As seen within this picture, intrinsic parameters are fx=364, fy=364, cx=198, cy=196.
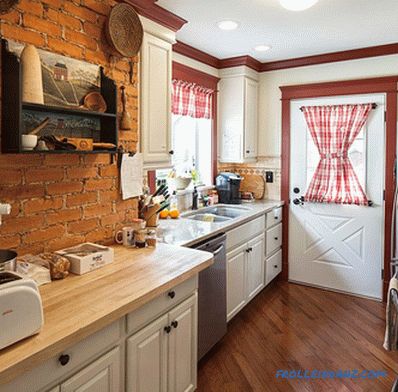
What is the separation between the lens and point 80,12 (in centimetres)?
193

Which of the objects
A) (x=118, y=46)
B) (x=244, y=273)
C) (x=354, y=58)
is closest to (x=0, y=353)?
(x=118, y=46)

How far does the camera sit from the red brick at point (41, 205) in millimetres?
1720

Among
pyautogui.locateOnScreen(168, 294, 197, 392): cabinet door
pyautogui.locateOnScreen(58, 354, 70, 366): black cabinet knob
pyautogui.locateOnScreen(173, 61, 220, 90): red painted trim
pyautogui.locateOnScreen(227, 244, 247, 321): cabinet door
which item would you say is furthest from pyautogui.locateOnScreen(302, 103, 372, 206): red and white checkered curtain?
pyautogui.locateOnScreen(58, 354, 70, 366): black cabinet knob

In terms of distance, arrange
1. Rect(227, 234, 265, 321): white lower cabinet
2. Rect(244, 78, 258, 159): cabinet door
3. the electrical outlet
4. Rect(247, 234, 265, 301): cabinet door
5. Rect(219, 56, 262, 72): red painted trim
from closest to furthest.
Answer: Rect(227, 234, 265, 321): white lower cabinet → Rect(247, 234, 265, 301): cabinet door → Rect(219, 56, 262, 72): red painted trim → Rect(244, 78, 258, 159): cabinet door → the electrical outlet

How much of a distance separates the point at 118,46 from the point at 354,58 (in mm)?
2500

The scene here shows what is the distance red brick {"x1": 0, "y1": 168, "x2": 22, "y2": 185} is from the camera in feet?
5.27

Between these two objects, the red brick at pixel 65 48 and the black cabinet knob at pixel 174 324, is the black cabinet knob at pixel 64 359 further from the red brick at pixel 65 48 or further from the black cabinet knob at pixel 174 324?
the red brick at pixel 65 48

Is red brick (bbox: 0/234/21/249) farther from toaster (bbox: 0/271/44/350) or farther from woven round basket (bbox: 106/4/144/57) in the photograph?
woven round basket (bbox: 106/4/144/57)

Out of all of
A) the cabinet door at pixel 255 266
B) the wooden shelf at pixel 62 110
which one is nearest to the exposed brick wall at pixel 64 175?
the wooden shelf at pixel 62 110

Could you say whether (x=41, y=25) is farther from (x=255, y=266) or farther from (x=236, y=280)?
(x=255, y=266)

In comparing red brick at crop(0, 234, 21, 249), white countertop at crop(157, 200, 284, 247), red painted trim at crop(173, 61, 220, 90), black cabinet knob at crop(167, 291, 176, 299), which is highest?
red painted trim at crop(173, 61, 220, 90)

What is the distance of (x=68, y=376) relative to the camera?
1214 millimetres

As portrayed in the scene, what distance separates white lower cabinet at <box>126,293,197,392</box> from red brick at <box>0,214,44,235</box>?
2.37ft

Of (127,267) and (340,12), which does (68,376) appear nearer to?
(127,267)
